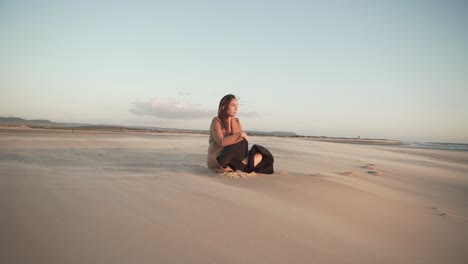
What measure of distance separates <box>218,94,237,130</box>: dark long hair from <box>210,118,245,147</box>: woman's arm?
0.49 ft

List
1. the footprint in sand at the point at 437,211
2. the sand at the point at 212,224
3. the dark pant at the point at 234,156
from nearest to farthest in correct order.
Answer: the sand at the point at 212,224 → the footprint in sand at the point at 437,211 → the dark pant at the point at 234,156

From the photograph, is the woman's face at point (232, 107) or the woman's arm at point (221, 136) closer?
the woman's arm at point (221, 136)

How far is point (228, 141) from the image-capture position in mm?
4328

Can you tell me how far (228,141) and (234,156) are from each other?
0.92 ft

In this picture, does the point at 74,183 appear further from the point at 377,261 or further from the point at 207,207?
the point at 377,261

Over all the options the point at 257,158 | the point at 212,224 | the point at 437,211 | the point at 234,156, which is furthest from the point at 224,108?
the point at 437,211

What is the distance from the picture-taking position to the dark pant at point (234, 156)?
4.27m

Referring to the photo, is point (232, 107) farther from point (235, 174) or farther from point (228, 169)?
point (235, 174)

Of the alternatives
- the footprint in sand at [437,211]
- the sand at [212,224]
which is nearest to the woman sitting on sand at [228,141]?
the sand at [212,224]

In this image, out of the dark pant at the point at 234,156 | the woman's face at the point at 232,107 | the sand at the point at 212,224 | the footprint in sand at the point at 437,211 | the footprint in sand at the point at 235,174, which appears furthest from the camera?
the woman's face at the point at 232,107

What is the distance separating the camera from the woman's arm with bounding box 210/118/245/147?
4.33 metres

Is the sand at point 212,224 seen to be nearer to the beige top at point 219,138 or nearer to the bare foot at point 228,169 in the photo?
the bare foot at point 228,169

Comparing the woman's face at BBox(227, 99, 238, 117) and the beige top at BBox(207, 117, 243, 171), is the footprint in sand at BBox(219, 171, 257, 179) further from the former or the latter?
the woman's face at BBox(227, 99, 238, 117)

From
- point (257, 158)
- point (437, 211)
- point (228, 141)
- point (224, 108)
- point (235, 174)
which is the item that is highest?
point (224, 108)
